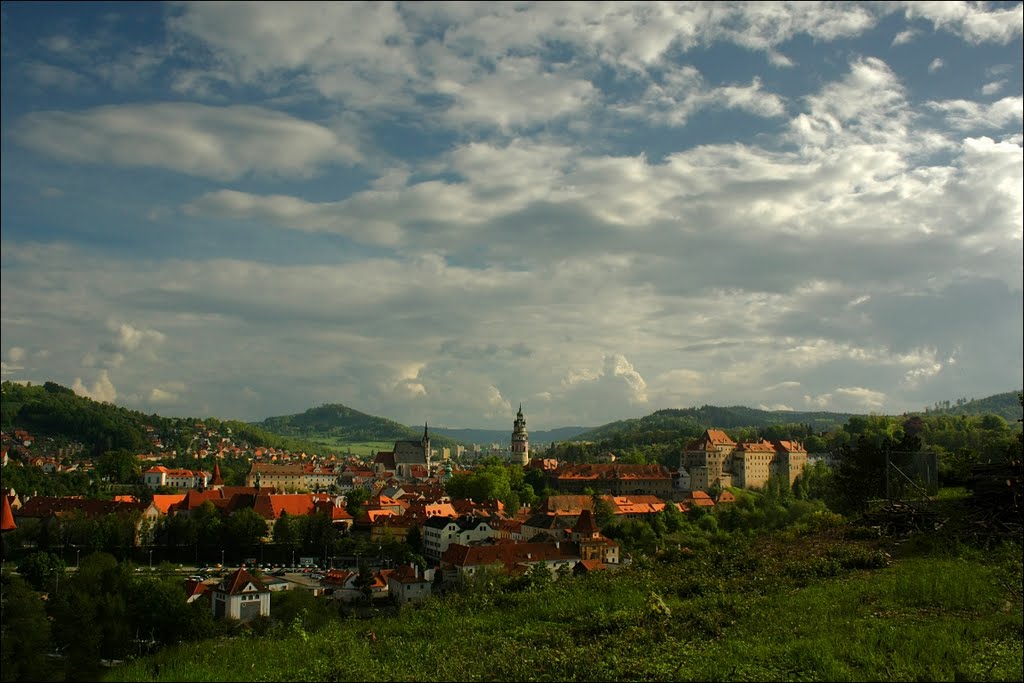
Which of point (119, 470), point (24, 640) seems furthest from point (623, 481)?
point (119, 470)

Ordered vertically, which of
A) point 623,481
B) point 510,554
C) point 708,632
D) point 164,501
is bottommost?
point 164,501

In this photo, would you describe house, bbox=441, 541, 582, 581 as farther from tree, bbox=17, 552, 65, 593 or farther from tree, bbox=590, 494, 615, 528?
tree, bbox=17, 552, 65, 593

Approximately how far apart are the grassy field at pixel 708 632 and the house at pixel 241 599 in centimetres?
2651

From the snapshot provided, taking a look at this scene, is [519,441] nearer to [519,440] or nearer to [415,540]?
[519,440]

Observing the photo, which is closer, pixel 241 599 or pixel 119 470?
pixel 241 599

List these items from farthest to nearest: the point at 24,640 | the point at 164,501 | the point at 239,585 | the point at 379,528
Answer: the point at 164,501 → the point at 379,528 → the point at 239,585 → the point at 24,640

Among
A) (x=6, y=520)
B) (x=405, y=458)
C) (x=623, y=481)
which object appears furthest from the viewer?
(x=405, y=458)

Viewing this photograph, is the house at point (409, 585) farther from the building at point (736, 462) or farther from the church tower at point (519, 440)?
the church tower at point (519, 440)

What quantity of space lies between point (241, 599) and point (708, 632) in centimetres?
3165

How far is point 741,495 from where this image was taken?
64875 millimetres

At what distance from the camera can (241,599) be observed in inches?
1362

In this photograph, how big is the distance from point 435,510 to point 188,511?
72.5 ft

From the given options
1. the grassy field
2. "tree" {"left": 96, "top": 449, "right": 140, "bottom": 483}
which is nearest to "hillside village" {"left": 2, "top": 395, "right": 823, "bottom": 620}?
"tree" {"left": 96, "top": 449, "right": 140, "bottom": 483}

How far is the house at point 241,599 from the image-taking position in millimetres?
34219
